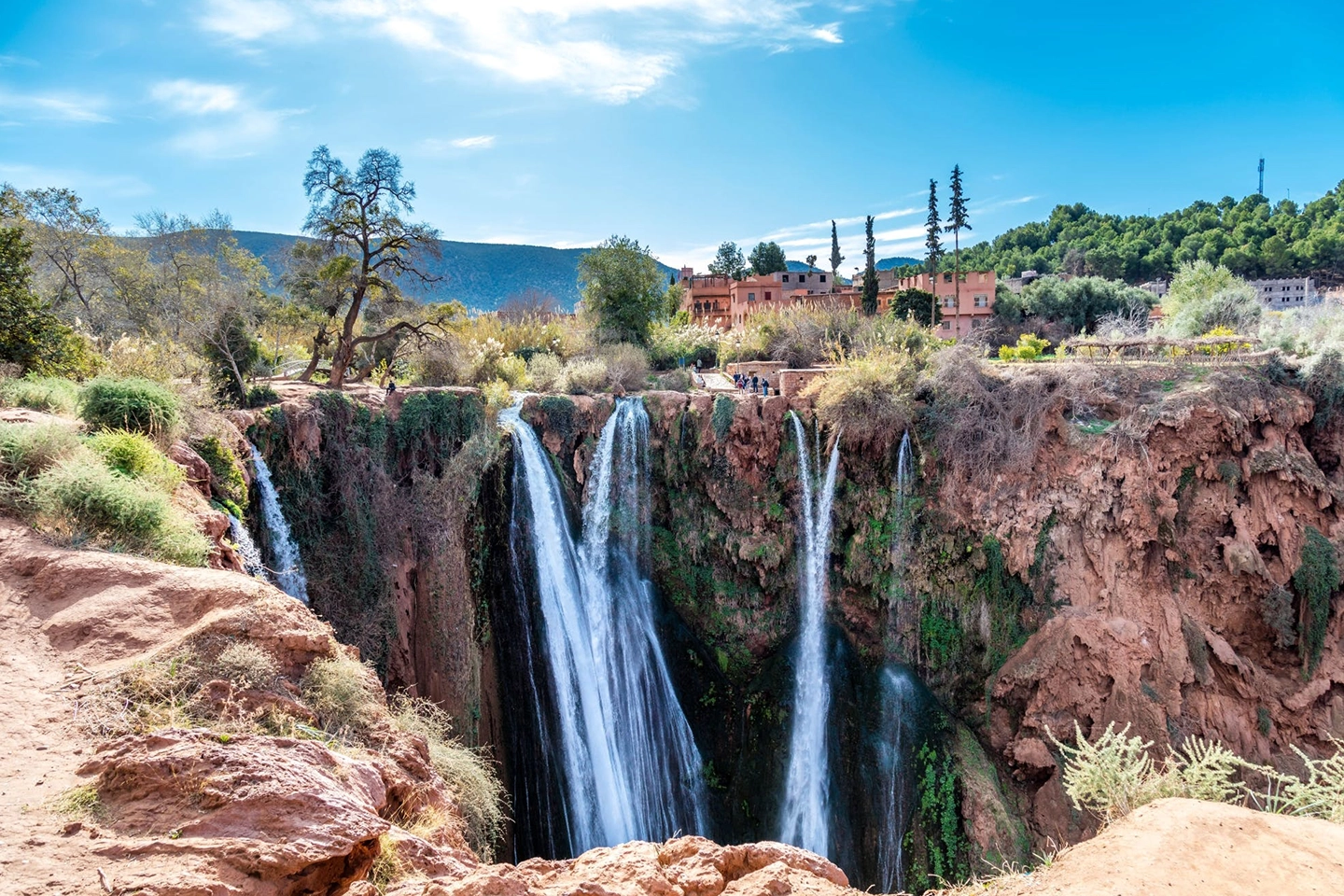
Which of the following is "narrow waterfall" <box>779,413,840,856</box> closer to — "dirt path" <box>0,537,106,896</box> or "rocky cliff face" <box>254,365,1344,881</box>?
"rocky cliff face" <box>254,365,1344,881</box>

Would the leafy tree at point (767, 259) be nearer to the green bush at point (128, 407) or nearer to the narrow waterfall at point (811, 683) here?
the narrow waterfall at point (811, 683)

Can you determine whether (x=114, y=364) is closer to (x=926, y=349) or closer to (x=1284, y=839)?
(x=1284, y=839)

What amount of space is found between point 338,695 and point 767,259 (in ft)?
136

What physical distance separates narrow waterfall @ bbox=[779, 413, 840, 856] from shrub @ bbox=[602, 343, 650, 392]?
505 cm

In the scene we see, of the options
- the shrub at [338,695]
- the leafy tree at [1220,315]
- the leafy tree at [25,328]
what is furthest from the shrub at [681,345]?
the shrub at [338,695]

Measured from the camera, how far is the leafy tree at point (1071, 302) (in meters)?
32.3

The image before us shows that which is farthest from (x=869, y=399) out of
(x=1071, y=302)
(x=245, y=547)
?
(x=1071, y=302)

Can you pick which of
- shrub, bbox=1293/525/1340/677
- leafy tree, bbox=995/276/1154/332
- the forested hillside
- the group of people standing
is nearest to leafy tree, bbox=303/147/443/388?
the group of people standing

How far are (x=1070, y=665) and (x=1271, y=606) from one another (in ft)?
12.9

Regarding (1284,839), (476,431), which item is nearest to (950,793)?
(1284,839)

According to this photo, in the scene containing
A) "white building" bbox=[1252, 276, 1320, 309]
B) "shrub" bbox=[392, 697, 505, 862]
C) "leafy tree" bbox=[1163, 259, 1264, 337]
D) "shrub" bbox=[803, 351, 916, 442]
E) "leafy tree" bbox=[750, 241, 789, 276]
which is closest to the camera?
"shrub" bbox=[392, 697, 505, 862]

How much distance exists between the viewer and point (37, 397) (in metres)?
9.13

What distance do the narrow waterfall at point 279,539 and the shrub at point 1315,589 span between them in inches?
681

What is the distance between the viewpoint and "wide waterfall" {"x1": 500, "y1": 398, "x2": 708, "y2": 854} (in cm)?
1327
